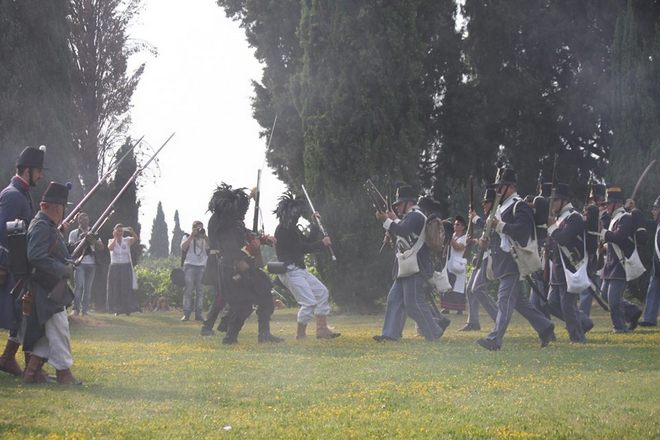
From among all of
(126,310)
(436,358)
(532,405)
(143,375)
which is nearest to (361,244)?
(126,310)

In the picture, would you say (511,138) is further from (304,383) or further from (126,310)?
(304,383)

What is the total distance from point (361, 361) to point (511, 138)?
19923 millimetres

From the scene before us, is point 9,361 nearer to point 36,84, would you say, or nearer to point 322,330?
point 322,330

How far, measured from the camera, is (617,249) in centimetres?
1803

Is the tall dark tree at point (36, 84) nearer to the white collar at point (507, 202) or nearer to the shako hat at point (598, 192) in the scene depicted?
the shako hat at point (598, 192)

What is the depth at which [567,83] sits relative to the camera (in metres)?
31.2

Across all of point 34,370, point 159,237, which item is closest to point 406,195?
point 34,370

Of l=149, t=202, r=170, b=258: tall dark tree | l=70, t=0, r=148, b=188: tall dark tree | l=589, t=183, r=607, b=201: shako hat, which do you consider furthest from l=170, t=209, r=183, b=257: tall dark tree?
l=589, t=183, r=607, b=201: shako hat

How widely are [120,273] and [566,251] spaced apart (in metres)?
13.1

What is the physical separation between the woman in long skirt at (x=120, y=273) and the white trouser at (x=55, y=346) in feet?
47.1

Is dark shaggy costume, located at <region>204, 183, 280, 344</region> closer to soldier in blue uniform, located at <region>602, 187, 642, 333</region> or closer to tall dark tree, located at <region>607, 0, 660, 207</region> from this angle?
soldier in blue uniform, located at <region>602, 187, 642, 333</region>

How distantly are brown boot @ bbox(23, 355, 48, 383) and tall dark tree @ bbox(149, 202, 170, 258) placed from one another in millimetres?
86266

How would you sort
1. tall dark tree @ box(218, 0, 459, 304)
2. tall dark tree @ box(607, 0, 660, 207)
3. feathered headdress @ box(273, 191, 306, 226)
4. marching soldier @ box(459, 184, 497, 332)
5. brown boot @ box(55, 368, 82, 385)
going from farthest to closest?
tall dark tree @ box(607, 0, 660, 207)
tall dark tree @ box(218, 0, 459, 304)
feathered headdress @ box(273, 191, 306, 226)
marching soldier @ box(459, 184, 497, 332)
brown boot @ box(55, 368, 82, 385)

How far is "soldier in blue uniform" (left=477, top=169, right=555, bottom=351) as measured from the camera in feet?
44.9
